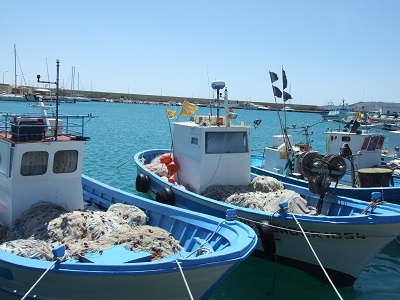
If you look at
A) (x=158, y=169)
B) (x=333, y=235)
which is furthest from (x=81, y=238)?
(x=158, y=169)

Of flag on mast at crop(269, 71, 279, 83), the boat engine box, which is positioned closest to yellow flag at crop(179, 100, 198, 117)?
flag on mast at crop(269, 71, 279, 83)

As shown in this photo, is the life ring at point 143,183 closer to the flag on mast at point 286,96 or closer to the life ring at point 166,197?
the life ring at point 166,197

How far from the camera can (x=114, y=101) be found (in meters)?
148

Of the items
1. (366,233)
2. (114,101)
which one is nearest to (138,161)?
(366,233)

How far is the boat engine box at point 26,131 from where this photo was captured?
7.97 m

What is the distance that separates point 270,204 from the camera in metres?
9.98

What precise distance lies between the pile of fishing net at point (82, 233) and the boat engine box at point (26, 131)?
134 cm

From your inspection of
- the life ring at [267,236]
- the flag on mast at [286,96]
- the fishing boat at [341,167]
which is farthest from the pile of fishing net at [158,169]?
the life ring at [267,236]

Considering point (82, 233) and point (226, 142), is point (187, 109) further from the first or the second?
point (82, 233)

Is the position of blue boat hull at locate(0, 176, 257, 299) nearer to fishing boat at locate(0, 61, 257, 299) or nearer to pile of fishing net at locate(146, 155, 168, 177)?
fishing boat at locate(0, 61, 257, 299)

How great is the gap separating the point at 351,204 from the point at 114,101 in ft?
470

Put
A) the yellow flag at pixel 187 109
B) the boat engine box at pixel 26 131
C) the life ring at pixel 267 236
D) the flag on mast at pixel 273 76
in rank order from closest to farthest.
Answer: the boat engine box at pixel 26 131, the life ring at pixel 267 236, the flag on mast at pixel 273 76, the yellow flag at pixel 187 109

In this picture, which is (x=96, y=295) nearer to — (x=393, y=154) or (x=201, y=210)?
(x=201, y=210)

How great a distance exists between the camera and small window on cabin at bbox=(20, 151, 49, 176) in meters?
8.05
